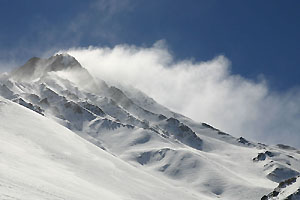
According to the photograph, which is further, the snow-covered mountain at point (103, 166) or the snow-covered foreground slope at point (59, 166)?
the snow-covered mountain at point (103, 166)

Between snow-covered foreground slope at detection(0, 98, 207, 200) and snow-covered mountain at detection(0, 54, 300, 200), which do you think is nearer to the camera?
snow-covered foreground slope at detection(0, 98, 207, 200)

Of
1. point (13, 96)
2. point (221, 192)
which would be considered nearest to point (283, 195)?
point (221, 192)

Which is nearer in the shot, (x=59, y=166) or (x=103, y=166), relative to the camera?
(x=59, y=166)

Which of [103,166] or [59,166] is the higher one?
[103,166]

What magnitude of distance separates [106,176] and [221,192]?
2632 inches

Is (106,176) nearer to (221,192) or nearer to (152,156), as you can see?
(221,192)

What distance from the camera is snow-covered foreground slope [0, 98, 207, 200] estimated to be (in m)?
40.1

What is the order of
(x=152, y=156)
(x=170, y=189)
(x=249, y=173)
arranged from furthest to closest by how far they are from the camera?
1. (x=249, y=173)
2. (x=152, y=156)
3. (x=170, y=189)

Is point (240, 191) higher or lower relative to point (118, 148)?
lower

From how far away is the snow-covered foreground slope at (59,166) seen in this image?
132ft

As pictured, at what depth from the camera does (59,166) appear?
58.2 metres

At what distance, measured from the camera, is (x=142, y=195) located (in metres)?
61.4

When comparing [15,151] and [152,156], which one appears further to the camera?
[152,156]

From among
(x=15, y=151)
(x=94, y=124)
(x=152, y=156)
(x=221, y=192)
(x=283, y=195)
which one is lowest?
(x=15, y=151)
